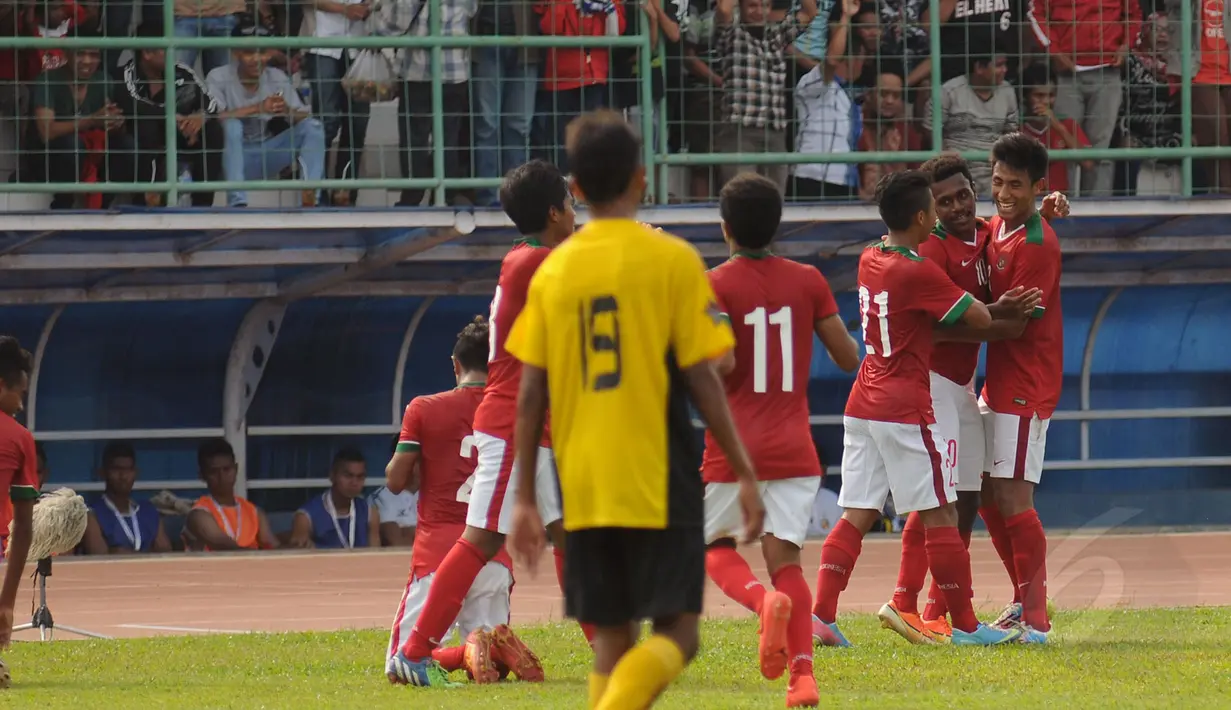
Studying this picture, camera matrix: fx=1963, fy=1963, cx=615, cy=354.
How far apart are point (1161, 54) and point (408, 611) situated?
30.3ft

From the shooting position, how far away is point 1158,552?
561 inches

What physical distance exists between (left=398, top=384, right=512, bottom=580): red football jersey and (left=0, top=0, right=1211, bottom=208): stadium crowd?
5.92m

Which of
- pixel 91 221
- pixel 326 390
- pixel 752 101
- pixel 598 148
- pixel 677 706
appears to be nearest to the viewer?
pixel 598 148

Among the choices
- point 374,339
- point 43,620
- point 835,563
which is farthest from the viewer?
point 374,339

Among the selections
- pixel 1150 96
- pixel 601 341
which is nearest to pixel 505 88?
pixel 1150 96

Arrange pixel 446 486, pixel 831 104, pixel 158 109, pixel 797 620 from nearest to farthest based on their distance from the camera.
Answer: pixel 797 620
pixel 446 486
pixel 158 109
pixel 831 104

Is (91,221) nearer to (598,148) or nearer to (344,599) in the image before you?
(344,599)

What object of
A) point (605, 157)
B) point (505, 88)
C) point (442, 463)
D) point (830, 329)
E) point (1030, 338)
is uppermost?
point (505, 88)

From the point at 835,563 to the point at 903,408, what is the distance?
2.49ft

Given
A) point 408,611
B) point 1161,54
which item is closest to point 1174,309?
point 1161,54

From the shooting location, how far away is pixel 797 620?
6.72 meters

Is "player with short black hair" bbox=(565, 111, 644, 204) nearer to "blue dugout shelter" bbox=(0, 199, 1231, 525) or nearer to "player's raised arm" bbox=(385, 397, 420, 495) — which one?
"player's raised arm" bbox=(385, 397, 420, 495)

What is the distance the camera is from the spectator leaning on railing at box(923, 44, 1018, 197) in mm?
14695

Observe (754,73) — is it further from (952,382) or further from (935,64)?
(952,382)
